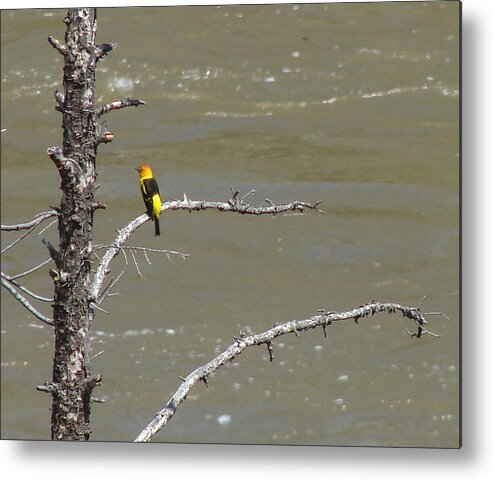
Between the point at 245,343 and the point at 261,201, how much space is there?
0.76 m

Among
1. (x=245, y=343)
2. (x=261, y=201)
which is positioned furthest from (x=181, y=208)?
(x=261, y=201)

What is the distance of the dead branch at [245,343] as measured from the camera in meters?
3.10

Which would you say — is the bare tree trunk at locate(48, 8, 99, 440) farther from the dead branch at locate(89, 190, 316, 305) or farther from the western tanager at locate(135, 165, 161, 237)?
the western tanager at locate(135, 165, 161, 237)

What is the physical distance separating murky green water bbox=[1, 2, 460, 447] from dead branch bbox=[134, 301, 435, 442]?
0.76 feet

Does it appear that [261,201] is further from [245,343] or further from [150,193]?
[245,343]

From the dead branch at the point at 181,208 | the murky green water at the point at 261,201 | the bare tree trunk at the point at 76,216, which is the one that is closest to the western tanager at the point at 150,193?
the murky green water at the point at 261,201

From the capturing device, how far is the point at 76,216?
296 centimetres

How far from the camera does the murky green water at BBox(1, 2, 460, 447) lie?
3.48 meters

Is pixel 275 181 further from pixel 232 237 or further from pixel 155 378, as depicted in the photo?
pixel 155 378

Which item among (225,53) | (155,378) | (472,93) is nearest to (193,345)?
(155,378)

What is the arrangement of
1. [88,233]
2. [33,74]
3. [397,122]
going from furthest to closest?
[33,74], [397,122], [88,233]

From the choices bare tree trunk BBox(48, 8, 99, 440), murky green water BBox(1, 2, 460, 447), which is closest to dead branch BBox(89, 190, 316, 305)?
bare tree trunk BBox(48, 8, 99, 440)

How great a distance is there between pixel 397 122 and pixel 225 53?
2.20 feet

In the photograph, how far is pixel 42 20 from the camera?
12.2 feet
